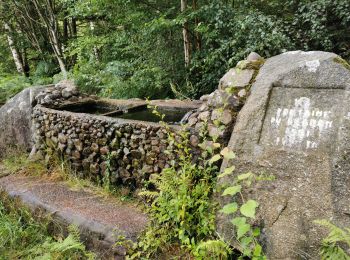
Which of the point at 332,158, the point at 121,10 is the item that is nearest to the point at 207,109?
the point at 332,158

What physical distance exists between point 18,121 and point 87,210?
10.2ft

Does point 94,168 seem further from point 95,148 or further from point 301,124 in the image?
point 301,124

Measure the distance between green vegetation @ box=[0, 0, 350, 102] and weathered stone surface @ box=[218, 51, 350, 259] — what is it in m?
1.95

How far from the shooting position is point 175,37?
7727mm

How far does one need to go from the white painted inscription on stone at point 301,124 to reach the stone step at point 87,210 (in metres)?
1.83

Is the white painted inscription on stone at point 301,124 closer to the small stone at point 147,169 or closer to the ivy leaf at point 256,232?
the ivy leaf at point 256,232

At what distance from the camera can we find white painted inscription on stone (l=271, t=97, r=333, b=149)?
8.92ft

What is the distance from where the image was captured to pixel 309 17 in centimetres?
558

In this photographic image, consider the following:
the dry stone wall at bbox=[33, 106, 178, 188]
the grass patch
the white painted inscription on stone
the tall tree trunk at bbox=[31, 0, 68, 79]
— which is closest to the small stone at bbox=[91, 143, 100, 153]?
the dry stone wall at bbox=[33, 106, 178, 188]

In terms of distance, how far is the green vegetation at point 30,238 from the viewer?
11.5ft

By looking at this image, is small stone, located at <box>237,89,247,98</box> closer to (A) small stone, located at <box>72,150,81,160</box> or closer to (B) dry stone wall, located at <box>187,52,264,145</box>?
(B) dry stone wall, located at <box>187,52,264,145</box>

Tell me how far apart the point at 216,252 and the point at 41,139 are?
13.1 ft

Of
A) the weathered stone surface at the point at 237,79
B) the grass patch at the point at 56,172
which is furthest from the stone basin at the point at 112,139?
the weathered stone surface at the point at 237,79

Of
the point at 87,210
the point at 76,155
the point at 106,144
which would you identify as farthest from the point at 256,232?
the point at 76,155
